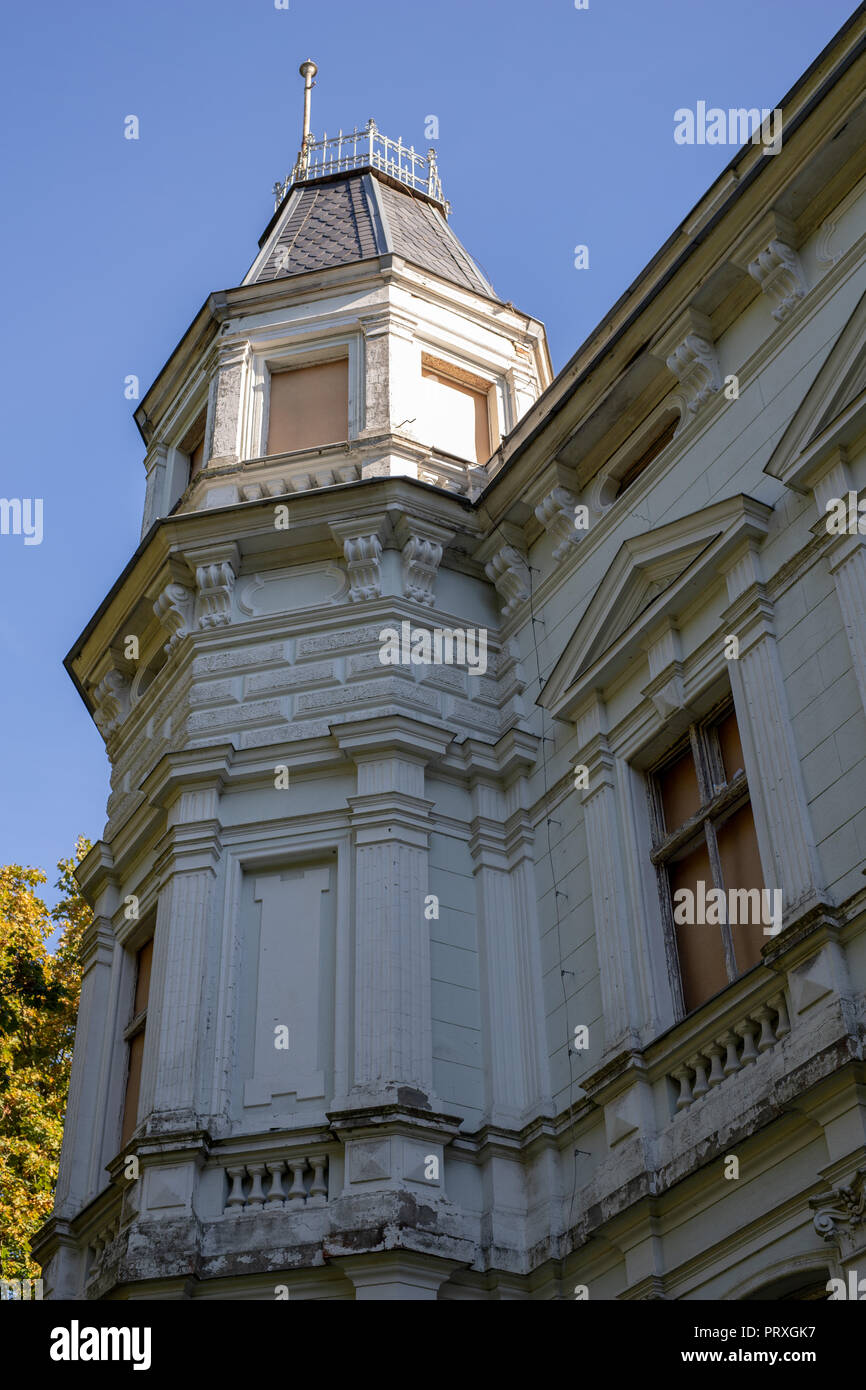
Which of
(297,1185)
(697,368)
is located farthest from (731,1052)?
(697,368)

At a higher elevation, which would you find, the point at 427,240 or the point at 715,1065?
the point at 427,240

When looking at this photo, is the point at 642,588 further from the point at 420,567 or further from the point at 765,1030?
the point at 765,1030

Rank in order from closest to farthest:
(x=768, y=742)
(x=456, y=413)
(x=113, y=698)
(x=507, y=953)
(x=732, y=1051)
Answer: (x=732, y=1051), (x=768, y=742), (x=507, y=953), (x=113, y=698), (x=456, y=413)

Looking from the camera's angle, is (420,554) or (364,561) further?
(420,554)

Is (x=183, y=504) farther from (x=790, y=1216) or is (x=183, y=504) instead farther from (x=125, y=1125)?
(x=790, y=1216)

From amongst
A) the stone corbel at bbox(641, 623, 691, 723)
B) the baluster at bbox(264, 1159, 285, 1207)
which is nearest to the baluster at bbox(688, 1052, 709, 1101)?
the stone corbel at bbox(641, 623, 691, 723)

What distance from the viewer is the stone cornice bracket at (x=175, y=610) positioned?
15438mm

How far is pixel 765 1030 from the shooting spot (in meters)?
10.2

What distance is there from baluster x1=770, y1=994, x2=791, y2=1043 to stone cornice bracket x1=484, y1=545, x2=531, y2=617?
582cm

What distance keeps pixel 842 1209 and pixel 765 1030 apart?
1383mm
